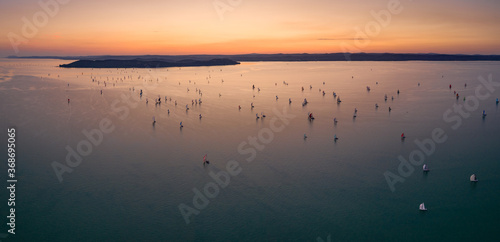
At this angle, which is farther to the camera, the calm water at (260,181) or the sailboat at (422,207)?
the sailboat at (422,207)

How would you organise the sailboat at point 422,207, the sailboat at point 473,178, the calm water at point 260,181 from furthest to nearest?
the sailboat at point 473,178 → the sailboat at point 422,207 → the calm water at point 260,181

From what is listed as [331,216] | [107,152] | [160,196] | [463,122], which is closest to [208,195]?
[160,196]

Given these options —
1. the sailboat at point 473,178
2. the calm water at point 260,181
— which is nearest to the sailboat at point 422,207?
the calm water at point 260,181

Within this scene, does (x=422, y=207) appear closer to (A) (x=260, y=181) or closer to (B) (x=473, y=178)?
(B) (x=473, y=178)

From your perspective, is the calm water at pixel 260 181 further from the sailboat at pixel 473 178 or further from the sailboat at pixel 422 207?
the sailboat at pixel 473 178

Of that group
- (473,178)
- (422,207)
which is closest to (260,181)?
(422,207)

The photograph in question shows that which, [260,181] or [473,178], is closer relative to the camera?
[473,178]

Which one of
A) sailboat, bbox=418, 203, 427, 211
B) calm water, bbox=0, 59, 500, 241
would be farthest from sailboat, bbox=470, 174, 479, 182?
sailboat, bbox=418, 203, 427, 211

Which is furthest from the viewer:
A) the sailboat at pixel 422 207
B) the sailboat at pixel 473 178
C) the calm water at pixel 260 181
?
the sailboat at pixel 473 178

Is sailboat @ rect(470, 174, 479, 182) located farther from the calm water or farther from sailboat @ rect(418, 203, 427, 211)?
sailboat @ rect(418, 203, 427, 211)

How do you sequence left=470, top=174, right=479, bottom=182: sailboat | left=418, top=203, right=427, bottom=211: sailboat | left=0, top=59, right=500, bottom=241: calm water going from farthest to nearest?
left=470, top=174, right=479, bottom=182: sailboat, left=418, top=203, right=427, bottom=211: sailboat, left=0, top=59, right=500, bottom=241: calm water

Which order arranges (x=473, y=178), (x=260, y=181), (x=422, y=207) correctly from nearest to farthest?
(x=422, y=207)
(x=473, y=178)
(x=260, y=181)

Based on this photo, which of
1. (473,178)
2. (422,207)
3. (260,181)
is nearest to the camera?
(422,207)
